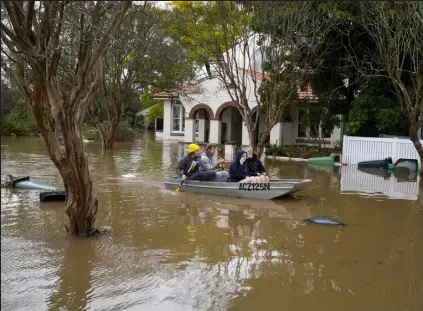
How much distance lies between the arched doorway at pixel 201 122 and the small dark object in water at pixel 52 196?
74.0 ft

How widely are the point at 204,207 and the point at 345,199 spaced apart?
4151 mm

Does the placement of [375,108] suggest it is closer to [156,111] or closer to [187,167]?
[187,167]

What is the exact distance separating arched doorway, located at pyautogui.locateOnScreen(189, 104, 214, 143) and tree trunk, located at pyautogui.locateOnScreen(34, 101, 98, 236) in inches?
1012

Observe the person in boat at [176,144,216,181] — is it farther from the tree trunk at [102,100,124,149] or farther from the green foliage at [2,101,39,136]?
→ the green foliage at [2,101,39,136]

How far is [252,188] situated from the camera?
40.3 ft

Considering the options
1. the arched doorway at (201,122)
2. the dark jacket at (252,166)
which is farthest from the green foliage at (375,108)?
the arched doorway at (201,122)

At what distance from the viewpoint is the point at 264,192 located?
483 inches

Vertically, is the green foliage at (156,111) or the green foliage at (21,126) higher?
the green foliage at (156,111)

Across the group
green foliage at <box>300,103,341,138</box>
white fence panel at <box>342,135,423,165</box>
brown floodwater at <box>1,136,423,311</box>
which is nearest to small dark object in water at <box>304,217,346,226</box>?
brown floodwater at <box>1,136,423,311</box>

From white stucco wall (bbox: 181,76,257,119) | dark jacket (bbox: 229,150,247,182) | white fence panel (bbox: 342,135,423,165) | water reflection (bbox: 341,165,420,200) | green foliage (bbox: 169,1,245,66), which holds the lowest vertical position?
water reflection (bbox: 341,165,420,200)

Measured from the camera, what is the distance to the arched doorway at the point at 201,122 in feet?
111

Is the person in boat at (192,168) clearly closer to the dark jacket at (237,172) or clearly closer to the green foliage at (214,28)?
the dark jacket at (237,172)

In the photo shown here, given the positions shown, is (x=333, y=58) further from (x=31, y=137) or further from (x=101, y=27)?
(x=31, y=137)

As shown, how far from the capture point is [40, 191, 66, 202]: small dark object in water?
11344mm
